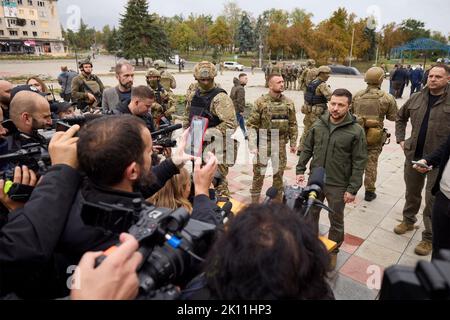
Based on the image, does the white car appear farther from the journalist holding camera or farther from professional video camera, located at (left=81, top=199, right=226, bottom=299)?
professional video camera, located at (left=81, top=199, right=226, bottom=299)

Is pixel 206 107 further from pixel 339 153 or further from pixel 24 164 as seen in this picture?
pixel 24 164

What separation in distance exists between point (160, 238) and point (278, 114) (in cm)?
377

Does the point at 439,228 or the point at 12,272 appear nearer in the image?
the point at 12,272

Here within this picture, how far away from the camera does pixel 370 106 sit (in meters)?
4.79

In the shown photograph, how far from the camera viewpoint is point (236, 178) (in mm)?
6094

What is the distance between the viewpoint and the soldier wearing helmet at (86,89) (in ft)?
21.9

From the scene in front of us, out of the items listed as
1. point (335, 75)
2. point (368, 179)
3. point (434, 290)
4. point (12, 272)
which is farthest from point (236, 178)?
point (335, 75)

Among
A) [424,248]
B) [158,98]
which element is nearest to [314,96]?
[158,98]

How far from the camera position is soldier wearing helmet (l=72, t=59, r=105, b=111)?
667 centimetres

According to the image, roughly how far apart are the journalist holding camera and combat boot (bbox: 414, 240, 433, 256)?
3183 millimetres

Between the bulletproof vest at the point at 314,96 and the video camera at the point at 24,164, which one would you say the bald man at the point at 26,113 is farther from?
the bulletproof vest at the point at 314,96
